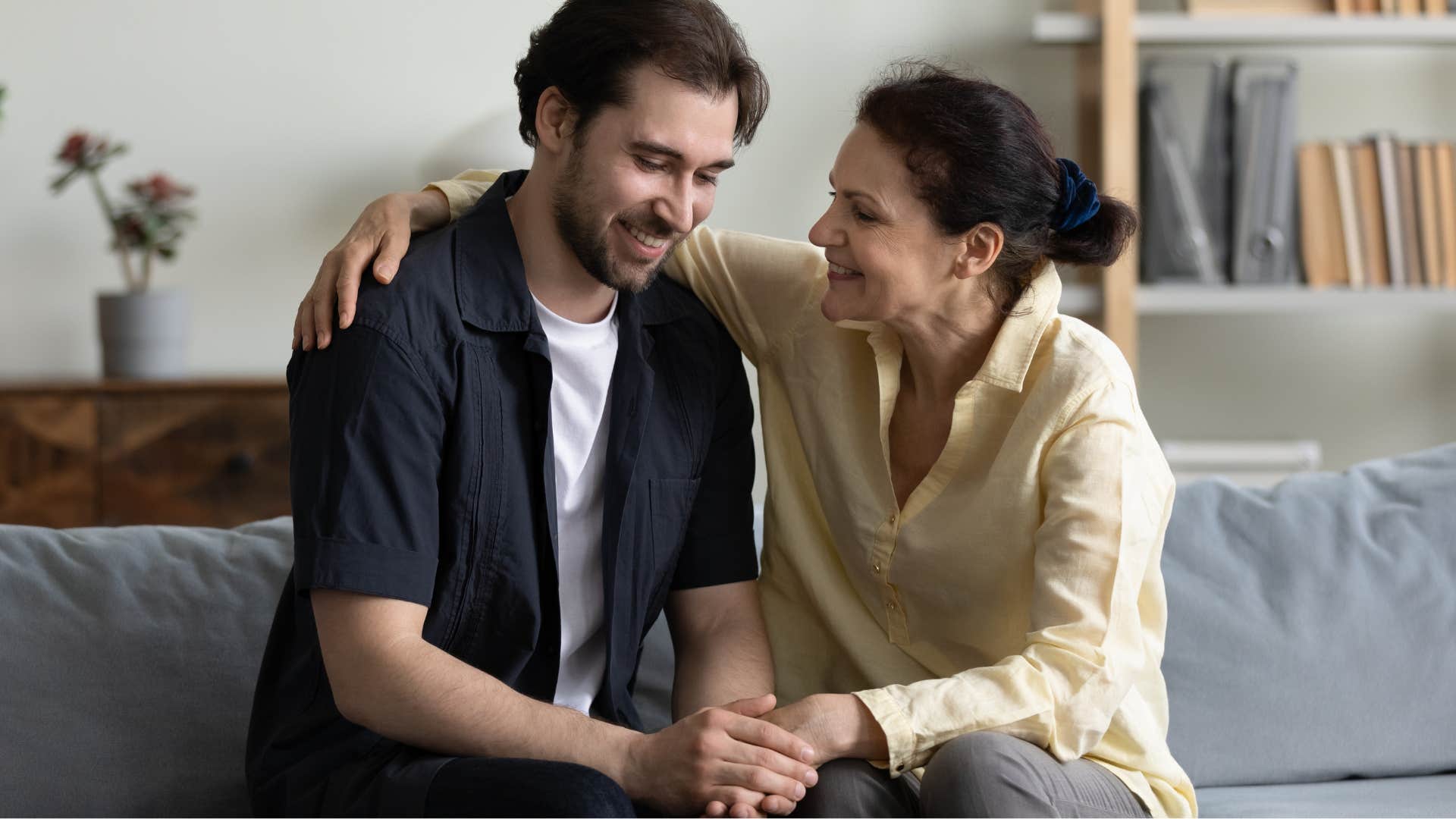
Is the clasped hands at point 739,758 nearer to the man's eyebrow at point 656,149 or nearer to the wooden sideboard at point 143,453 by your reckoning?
the man's eyebrow at point 656,149

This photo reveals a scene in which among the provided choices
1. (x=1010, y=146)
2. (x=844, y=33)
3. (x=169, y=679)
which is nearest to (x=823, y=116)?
(x=844, y=33)

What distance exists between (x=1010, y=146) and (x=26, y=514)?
199cm

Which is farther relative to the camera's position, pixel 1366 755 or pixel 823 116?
pixel 823 116

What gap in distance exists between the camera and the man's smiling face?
146 centimetres

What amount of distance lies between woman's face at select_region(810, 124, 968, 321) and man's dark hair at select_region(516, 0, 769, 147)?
15cm

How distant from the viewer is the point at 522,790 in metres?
1.22

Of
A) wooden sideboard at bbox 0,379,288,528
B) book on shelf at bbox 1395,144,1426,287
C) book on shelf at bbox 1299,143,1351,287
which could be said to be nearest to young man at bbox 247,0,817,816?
wooden sideboard at bbox 0,379,288,528

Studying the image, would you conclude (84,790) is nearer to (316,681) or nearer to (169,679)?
(169,679)

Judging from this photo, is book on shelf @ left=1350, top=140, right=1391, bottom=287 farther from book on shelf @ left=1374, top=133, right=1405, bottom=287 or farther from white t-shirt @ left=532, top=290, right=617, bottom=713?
white t-shirt @ left=532, top=290, right=617, bottom=713

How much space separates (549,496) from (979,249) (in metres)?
0.51

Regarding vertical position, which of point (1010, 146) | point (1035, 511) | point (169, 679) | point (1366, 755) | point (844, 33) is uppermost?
point (844, 33)

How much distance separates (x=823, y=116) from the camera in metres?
3.05

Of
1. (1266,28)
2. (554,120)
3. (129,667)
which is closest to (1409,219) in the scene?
(1266,28)

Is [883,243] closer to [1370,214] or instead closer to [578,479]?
[578,479]
